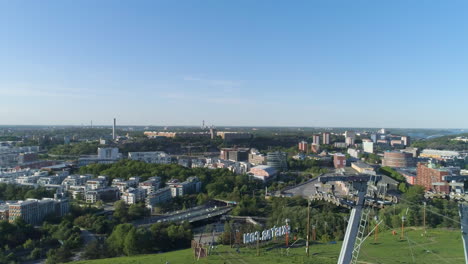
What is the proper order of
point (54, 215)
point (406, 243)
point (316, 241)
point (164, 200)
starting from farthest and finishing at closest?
point (164, 200) < point (54, 215) < point (316, 241) < point (406, 243)

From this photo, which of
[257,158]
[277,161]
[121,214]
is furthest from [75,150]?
[121,214]

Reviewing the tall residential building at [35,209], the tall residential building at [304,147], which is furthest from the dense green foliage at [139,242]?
the tall residential building at [304,147]

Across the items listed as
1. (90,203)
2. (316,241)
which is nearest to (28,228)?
(90,203)

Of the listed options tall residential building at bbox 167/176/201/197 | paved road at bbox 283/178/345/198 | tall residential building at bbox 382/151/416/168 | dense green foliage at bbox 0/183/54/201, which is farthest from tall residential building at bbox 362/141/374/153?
dense green foliage at bbox 0/183/54/201

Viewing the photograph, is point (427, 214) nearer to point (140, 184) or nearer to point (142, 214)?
point (142, 214)

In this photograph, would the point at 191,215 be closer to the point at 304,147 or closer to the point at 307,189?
the point at 307,189
